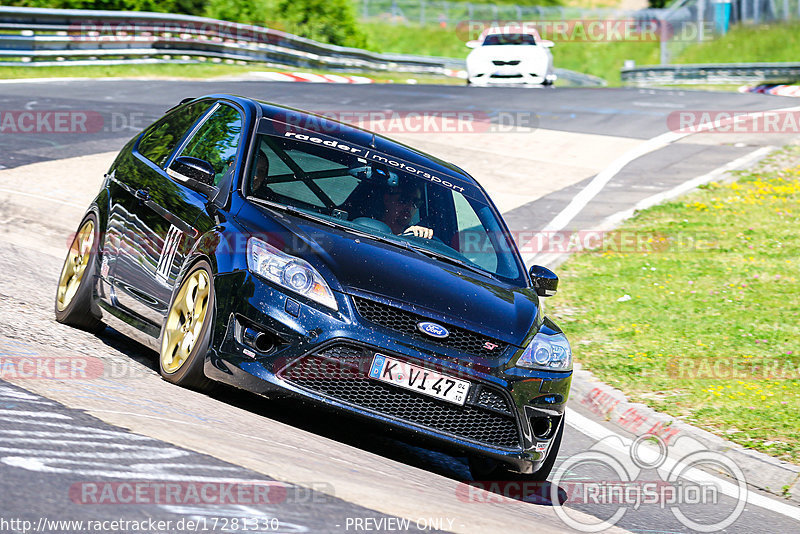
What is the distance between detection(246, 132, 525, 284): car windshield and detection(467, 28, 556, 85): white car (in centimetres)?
2257

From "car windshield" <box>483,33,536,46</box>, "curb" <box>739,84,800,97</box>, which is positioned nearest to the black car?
"car windshield" <box>483,33,536,46</box>

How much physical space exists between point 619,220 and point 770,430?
688 cm

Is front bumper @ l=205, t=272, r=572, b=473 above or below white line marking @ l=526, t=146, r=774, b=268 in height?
above

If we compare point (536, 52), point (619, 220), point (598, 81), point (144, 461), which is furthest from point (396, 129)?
point (598, 81)

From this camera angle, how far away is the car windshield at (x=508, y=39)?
3003 centimetres

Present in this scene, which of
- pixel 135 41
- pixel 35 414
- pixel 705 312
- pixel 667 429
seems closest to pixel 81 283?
pixel 35 414

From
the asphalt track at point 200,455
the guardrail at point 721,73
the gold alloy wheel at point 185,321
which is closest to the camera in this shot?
the asphalt track at point 200,455

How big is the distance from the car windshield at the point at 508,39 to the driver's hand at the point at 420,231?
23.9 m

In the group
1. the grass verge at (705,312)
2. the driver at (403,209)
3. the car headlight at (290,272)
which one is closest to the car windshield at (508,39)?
the grass verge at (705,312)

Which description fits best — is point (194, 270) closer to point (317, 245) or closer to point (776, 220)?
point (317, 245)

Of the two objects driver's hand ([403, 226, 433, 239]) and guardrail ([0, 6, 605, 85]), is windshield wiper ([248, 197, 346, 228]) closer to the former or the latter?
driver's hand ([403, 226, 433, 239])

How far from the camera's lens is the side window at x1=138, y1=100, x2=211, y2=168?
7340 mm

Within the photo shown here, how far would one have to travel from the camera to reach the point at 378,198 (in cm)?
674

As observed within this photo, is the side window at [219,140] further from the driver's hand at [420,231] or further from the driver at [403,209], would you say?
the driver's hand at [420,231]
